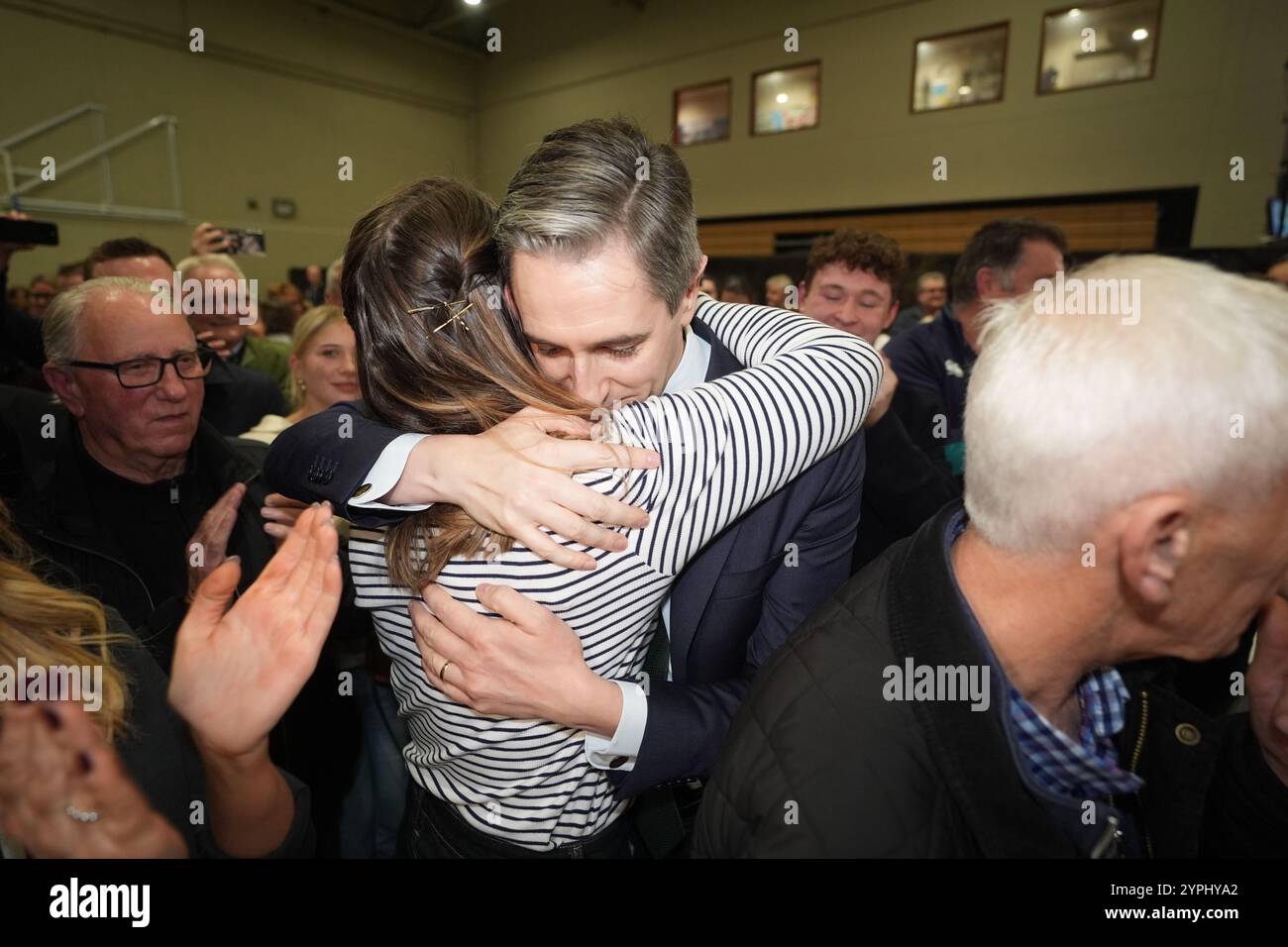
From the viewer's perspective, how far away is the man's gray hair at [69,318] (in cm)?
189

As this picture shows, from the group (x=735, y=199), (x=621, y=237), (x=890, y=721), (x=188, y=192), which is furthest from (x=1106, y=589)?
(x=188, y=192)

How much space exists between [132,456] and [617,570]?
1.75 metres

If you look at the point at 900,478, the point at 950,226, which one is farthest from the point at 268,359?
the point at 950,226

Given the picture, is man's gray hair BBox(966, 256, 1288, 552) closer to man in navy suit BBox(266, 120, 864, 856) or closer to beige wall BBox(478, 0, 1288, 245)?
man in navy suit BBox(266, 120, 864, 856)

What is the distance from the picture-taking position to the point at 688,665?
1.22 meters

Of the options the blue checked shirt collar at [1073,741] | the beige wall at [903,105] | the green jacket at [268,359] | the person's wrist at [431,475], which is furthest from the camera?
the beige wall at [903,105]

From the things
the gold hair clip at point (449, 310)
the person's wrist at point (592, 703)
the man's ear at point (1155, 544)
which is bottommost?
the person's wrist at point (592, 703)

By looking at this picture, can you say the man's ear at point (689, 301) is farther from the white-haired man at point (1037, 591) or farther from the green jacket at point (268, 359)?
the green jacket at point (268, 359)

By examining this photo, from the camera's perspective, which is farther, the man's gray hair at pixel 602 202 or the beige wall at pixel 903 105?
the beige wall at pixel 903 105

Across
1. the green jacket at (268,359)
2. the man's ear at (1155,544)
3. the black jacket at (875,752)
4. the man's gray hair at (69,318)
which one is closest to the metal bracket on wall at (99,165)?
the green jacket at (268,359)

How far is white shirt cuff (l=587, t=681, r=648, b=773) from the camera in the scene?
105 cm

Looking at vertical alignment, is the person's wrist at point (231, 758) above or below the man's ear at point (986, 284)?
below

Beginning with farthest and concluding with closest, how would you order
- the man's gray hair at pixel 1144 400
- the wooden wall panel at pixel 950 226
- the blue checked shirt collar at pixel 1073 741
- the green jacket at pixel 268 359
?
the wooden wall panel at pixel 950 226, the green jacket at pixel 268 359, the blue checked shirt collar at pixel 1073 741, the man's gray hair at pixel 1144 400
